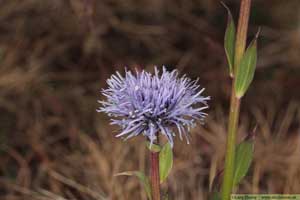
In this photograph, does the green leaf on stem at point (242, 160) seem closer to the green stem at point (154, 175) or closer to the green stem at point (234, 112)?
the green stem at point (234, 112)

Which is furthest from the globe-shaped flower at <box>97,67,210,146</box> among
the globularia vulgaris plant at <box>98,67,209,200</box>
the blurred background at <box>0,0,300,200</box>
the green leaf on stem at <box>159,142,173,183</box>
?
the blurred background at <box>0,0,300,200</box>

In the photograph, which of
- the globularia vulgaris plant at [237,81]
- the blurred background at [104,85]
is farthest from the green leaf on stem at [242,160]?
the blurred background at [104,85]

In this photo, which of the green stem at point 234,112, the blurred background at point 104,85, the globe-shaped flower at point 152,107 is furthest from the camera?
the blurred background at point 104,85

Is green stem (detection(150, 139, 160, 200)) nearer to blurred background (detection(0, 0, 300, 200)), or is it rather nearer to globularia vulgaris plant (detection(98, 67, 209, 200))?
globularia vulgaris plant (detection(98, 67, 209, 200))

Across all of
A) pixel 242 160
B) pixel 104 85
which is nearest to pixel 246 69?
pixel 242 160

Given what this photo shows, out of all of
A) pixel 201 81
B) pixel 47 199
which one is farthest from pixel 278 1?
pixel 47 199

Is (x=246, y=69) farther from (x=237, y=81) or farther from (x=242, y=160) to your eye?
(x=242, y=160)

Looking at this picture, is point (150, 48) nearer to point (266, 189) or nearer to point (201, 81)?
point (201, 81)

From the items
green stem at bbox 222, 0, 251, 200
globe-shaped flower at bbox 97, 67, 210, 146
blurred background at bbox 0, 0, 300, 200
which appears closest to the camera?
globe-shaped flower at bbox 97, 67, 210, 146
